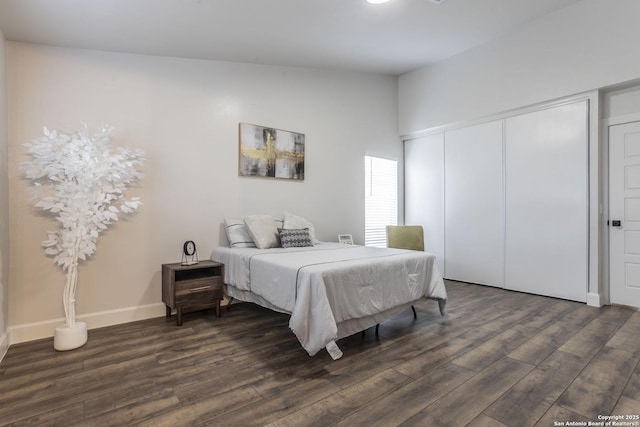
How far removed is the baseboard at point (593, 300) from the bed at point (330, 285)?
1.95 meters

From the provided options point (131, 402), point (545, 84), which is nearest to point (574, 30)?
point (545, 84)

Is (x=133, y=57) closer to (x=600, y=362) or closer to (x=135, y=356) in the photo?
(x=135, y=356)

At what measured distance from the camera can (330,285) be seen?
2457 mm

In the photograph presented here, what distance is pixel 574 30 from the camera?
3877 mm

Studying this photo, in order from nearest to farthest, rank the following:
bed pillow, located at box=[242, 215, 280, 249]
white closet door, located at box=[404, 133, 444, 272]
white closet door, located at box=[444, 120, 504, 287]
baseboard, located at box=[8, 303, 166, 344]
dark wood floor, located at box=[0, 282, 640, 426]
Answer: dark wood floor, located at box=[0, 282, 640, 426], baseboard, located at box=[8, 303, 166, 344], bed pillow, located at box=[242, 215, 280, 249], white closet door, located at box=[444, 120, 504, 287], white closet door, located at box=[404, 133, 444, 272]

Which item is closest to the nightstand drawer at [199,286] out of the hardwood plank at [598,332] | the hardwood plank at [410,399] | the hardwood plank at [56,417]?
the hardwood plank at [56,417]

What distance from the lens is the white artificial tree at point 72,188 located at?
2.72 meters

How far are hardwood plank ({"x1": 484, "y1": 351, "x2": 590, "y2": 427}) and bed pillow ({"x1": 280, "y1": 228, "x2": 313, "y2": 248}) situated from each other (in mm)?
2422

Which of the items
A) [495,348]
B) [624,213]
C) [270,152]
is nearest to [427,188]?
[624,213]

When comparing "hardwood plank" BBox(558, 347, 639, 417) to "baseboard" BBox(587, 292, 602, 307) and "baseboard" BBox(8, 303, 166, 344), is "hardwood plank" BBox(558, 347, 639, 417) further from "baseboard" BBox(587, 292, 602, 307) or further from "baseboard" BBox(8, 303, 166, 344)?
"baseboard" BBox(8, 303, 166, 344)

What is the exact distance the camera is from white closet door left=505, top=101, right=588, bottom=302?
397 centimetres

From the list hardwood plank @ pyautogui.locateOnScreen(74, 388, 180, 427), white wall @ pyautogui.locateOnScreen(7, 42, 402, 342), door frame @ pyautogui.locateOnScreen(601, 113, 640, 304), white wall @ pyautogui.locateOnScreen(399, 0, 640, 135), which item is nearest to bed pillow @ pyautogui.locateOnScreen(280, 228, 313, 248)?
white wall @ pyautogui.locateOnScreen(7, 42, 402, 342)

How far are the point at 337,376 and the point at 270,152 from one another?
9.67 feet

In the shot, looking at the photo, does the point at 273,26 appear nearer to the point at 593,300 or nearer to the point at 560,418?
the point at 560,418
